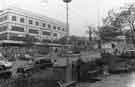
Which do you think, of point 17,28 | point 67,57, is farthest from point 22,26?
point 67,57

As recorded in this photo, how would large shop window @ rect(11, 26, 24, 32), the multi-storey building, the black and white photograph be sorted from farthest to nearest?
1. large shop window @ rect(11, 26, 24, 32)
2. the multi-storey building
3. the black and white photograph

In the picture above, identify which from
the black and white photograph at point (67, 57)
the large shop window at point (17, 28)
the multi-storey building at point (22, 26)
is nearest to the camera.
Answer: the black and white photograph at point (67, 57)

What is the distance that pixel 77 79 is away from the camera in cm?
709

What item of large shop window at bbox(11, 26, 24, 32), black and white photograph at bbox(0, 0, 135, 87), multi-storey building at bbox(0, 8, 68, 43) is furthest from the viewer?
large shop window at bbox(11, 26, 24, 32)

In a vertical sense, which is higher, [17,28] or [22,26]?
[22,26]

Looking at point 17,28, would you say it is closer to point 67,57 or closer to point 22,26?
point 22,26

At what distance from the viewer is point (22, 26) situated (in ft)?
128

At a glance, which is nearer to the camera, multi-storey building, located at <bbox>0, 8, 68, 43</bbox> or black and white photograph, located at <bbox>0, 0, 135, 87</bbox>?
black and white photograph, located at <bbox>0, 0, 135, 87</bbox>

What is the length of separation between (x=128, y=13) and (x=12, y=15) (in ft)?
102

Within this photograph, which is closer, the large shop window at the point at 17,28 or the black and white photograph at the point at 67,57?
the black and white photograph at the point at 67,57

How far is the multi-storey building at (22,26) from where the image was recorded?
35188mm

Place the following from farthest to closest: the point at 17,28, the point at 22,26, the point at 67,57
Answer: the point at 22,26 < the point at 17,28 < the point at 67,57

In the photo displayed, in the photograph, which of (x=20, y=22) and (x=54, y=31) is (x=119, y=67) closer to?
(x=20, y=22)

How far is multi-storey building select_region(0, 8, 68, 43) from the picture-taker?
35.2 metres
